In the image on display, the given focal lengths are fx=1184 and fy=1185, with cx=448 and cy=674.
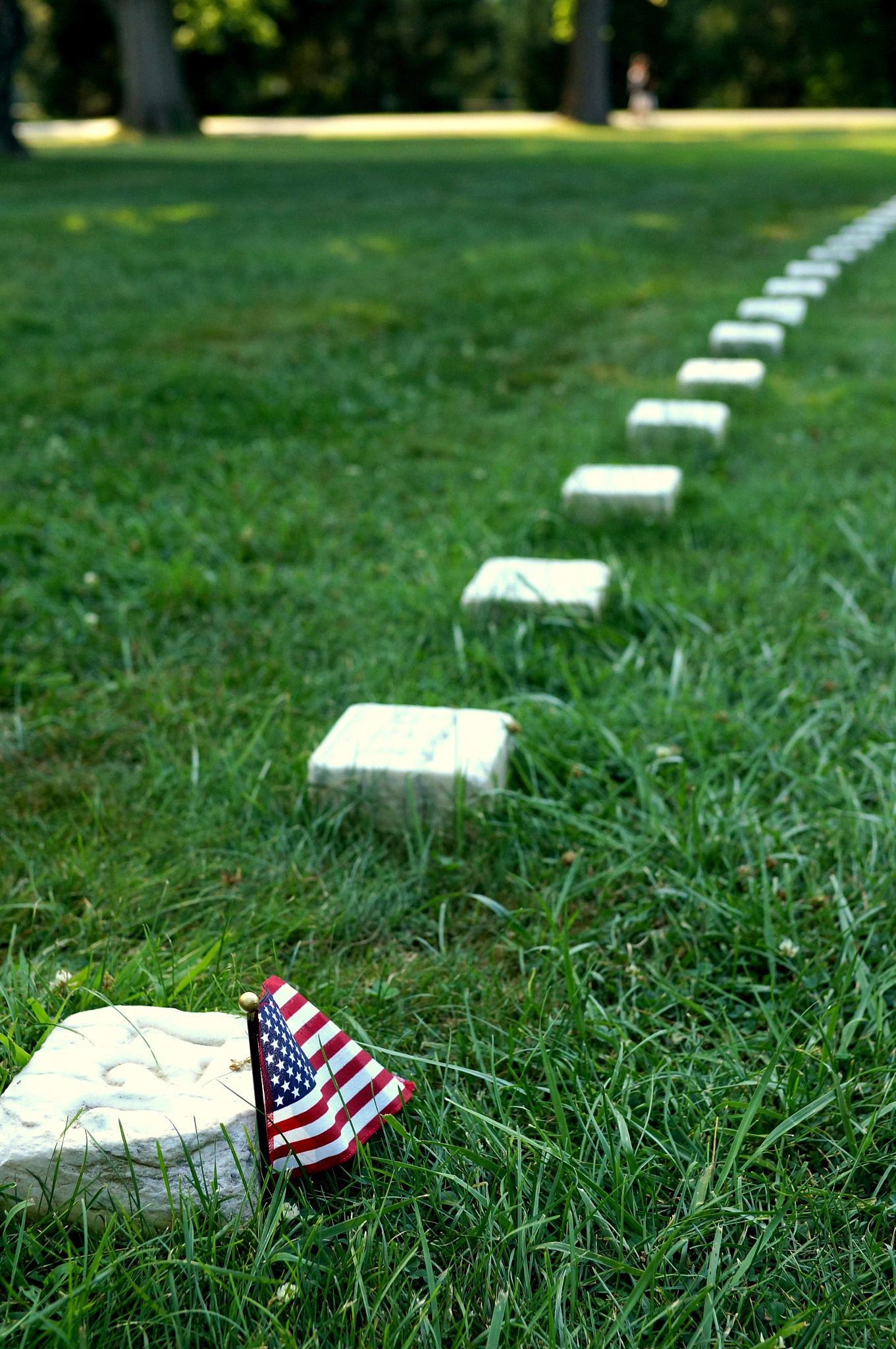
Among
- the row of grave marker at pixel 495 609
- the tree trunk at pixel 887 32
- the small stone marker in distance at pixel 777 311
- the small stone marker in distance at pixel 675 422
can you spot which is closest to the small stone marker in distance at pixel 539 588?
the row of grave marker at pixel 495 609

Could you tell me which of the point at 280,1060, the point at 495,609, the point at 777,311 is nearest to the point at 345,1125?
the point at 280,1060

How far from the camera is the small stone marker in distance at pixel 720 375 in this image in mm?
4730

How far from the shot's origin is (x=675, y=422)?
4098 millimetres

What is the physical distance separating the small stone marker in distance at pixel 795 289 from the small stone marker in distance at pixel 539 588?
440 centimetres

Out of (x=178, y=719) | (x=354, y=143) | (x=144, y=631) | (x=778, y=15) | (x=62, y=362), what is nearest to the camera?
(x=178, y=719)

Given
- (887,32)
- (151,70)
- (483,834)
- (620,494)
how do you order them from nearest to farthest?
(483,834) < (620,494) < (151,70) < (887,32)

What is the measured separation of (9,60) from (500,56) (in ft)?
98.9

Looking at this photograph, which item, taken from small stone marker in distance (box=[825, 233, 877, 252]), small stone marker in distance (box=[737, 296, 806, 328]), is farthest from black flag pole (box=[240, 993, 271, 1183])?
small stone marker in distance (box=[825, 233, 877, 252])

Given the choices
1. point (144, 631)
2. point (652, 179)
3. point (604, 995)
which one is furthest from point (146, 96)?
point (604, 995)

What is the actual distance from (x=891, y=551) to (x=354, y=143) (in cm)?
1933

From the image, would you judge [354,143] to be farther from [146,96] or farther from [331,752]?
[331,752]

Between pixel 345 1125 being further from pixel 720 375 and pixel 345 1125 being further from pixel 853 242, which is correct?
pixel 853 242

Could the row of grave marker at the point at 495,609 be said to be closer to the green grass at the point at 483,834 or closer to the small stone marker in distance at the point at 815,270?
the green grass at the point at 483,834

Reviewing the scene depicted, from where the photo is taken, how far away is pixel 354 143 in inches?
795
